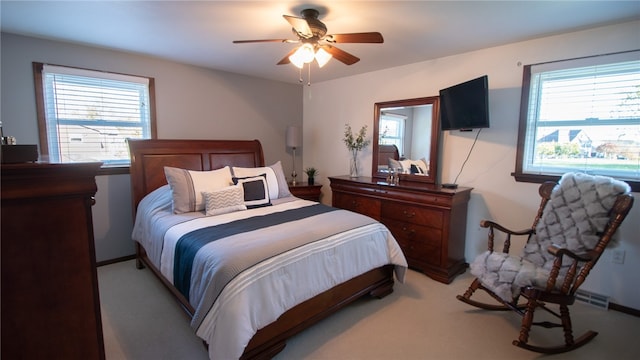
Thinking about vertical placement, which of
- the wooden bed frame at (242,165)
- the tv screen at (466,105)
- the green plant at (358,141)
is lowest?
the wooden bed frame at (242,165)

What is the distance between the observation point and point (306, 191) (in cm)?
436

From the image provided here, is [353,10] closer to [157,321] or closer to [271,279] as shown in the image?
[271,279]

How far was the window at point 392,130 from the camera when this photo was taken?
371 cm

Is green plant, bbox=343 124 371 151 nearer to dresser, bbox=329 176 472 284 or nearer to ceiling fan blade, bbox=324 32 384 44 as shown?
dresser, bbox=329 176 472 284

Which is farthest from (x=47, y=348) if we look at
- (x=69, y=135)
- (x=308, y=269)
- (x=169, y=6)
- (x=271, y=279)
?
(x=69, y=135)

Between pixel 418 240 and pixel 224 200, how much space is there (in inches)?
80.5

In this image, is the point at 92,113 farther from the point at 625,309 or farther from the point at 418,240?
the point at 625,309

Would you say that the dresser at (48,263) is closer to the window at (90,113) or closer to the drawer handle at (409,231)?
the window at (90,113)

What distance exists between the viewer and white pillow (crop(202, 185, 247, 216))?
9.00 ft

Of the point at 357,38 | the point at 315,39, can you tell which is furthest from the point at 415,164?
the point at 315,39

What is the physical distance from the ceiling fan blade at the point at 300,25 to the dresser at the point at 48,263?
150 centimetres

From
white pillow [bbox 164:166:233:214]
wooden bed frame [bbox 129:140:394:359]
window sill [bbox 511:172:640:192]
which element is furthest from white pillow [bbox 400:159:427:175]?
white pillow [bbox 164:166:233:214]

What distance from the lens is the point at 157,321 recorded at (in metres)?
2.28

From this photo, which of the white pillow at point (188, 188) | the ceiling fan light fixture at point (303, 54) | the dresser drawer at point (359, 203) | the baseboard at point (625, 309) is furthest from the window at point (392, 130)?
the baseboard at point (625, 309)
